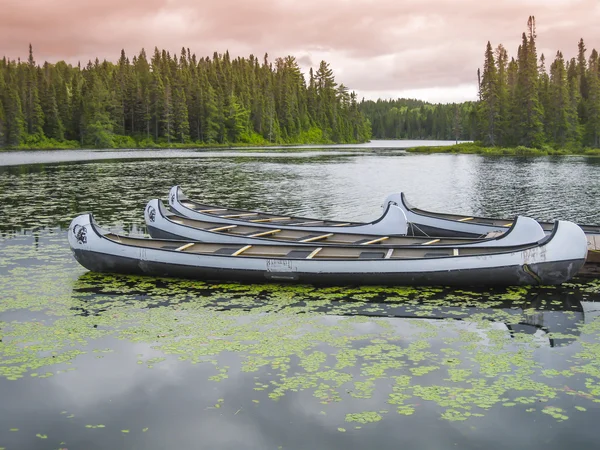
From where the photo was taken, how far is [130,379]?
1110 cm

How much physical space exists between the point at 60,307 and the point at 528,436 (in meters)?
11.9

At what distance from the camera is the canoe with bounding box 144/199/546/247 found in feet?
60.2

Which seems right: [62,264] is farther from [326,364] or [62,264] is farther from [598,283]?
[598,283]

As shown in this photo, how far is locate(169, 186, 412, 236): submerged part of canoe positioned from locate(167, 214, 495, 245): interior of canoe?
232mm

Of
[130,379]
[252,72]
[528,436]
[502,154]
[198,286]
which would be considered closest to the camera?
[528,436]

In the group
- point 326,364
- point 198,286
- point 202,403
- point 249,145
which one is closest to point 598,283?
point 326,364

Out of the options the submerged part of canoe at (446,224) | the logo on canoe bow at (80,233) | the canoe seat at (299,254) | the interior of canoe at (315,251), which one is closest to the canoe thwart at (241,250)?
the interior of canoe at (315,251)

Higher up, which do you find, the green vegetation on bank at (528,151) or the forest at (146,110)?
the forest at (146,110)

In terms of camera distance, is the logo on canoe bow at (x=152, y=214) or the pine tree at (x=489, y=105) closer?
the logo on canoe bow at (x=152, y=214)

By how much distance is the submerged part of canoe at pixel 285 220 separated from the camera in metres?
22.0

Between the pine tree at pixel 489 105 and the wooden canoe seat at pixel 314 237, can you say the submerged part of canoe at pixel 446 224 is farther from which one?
the pine tree at pixel 489 105

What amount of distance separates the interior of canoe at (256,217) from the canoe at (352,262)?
4579 mm

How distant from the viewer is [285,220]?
25.9 metres

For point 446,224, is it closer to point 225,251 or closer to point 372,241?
point 372,241
